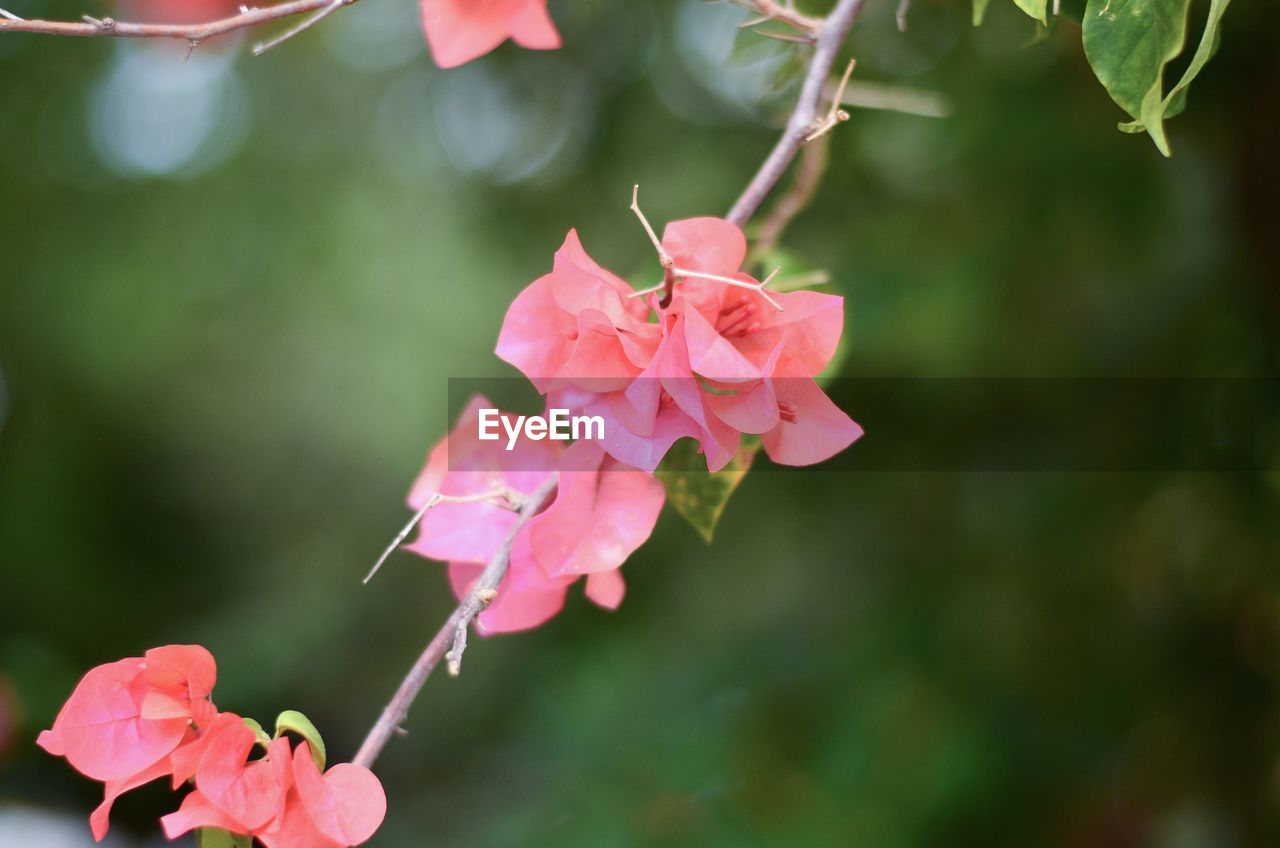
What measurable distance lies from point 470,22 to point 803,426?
0.63 ft

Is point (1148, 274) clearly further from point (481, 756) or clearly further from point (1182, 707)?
point (481, 756)

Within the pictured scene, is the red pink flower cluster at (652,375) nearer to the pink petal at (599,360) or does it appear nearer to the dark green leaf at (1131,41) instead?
the pink petal at (599,360)

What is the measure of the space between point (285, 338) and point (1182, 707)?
1554 mm

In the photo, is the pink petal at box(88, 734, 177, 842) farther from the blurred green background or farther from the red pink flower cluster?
the blurred green background

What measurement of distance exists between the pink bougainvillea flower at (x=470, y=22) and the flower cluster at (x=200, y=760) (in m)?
0.22

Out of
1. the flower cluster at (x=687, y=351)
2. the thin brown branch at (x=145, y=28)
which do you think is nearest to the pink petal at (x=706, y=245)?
the flower cluster at (x=687, y=351)

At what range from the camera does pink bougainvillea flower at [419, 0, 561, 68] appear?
1.16 feet

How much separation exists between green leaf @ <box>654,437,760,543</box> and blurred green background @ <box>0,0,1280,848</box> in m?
0.22

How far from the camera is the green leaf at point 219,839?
25cm

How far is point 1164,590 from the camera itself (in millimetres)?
868

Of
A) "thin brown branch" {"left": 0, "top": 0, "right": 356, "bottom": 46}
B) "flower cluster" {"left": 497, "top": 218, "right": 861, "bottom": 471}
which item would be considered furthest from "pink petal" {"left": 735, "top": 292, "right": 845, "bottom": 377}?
"thin brown branch" {"left": 0, "top": 0, "right": 356, "bottom": 46}

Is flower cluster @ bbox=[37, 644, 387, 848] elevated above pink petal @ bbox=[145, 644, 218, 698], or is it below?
below

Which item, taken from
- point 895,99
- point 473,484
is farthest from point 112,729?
point 895,99

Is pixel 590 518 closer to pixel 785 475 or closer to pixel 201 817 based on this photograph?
pixel 201 817
